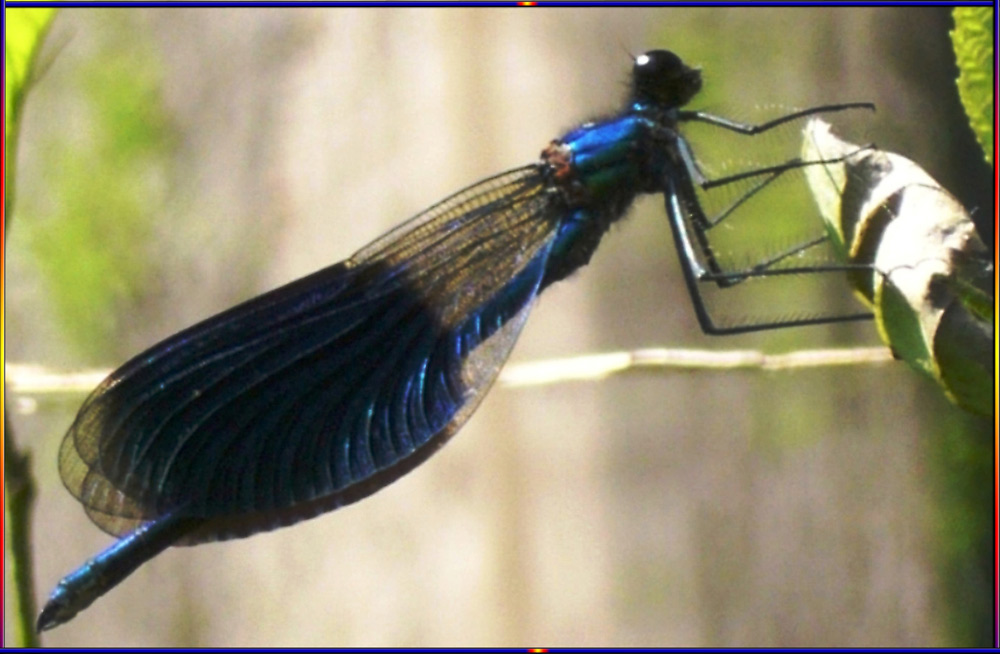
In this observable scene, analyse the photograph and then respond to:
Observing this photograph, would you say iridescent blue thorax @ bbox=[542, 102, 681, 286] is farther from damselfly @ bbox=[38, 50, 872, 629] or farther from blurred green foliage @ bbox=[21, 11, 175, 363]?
blurred green foliage @ bbox=[21, 11, 175, 363]

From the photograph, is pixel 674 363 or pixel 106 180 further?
pixel 106 180

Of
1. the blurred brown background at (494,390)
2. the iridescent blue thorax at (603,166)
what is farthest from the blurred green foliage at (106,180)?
the iridescent blue thorax at (603,166)

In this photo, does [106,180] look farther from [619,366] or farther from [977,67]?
[977,67]

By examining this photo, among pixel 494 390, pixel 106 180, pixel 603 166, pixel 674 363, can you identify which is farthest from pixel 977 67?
pixel 106 180

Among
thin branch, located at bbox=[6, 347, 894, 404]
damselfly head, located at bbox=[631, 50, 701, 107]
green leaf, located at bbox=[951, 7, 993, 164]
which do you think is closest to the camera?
green leaf, located at bbox=[951, 7, 993, 164]

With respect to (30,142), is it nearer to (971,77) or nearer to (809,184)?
(809,184)

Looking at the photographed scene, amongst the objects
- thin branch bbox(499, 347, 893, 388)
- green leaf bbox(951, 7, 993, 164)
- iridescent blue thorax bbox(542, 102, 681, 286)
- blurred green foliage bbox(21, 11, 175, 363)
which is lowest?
thin branch bbox(499, 347, 893, 388)

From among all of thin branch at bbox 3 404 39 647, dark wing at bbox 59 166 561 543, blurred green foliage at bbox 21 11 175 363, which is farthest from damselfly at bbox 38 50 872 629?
blurred green foliage at bbox 21 11 175 363
